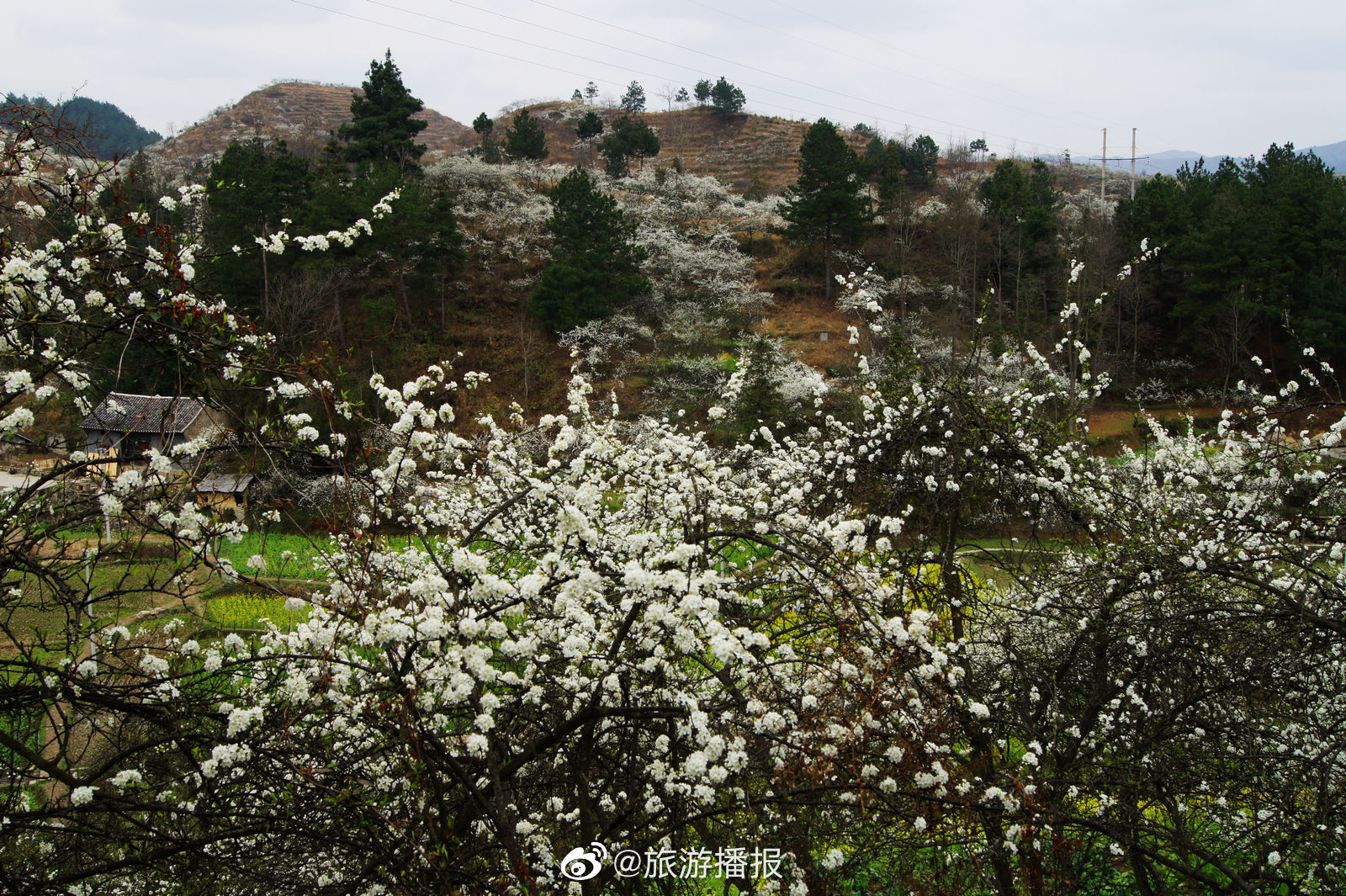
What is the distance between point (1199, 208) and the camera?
3008cm

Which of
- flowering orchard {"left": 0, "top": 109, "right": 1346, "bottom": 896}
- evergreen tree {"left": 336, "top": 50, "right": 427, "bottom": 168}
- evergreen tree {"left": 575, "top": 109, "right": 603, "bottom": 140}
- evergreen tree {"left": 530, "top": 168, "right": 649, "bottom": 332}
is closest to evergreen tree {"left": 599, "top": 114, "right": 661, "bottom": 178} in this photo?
evergreen tree {"left": 575, "top": 109, "right": 603, "bottom": 140}

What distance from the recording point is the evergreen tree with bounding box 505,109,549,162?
132 feet

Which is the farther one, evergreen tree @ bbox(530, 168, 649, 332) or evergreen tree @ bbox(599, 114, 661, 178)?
evergreen tree @ bbox(599, 114, 661, 178)

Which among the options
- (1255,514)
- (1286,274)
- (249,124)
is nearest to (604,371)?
(1286,274)

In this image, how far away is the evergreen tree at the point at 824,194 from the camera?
31.3 m

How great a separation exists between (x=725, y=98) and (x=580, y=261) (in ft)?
133

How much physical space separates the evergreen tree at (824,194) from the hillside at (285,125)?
30544 mm

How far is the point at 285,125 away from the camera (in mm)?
67938

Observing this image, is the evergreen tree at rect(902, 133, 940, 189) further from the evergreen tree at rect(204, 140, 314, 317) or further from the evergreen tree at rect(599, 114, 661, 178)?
the evergreen tree at rect(204, 140, 314, 317)

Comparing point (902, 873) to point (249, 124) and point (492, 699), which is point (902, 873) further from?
point (249, 124)

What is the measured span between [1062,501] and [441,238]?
81.7 feet

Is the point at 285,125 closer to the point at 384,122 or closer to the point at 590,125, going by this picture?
the point at 590,125

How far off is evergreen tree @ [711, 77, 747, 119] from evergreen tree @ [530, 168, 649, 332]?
3776 cm

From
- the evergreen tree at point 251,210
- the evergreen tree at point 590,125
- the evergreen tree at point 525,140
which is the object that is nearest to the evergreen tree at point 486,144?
the evergreen tree at point 525,140
